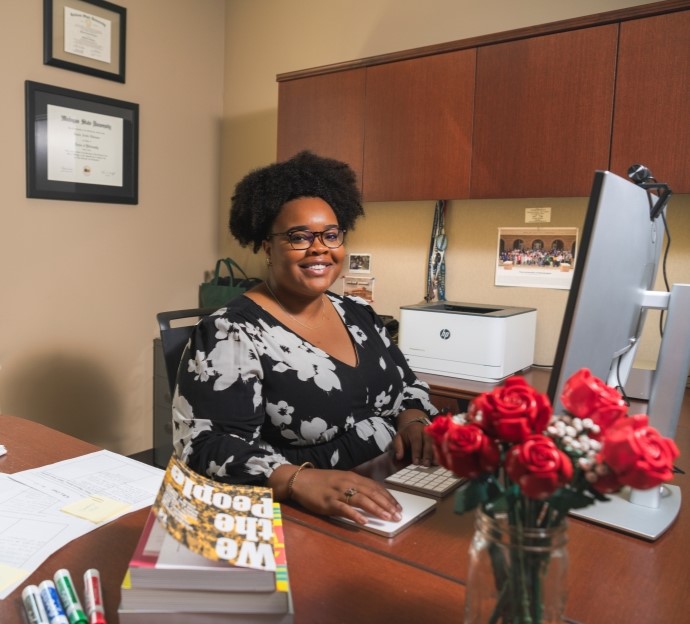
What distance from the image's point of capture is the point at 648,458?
545 millimetres

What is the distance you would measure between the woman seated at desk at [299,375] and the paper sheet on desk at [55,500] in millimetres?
130

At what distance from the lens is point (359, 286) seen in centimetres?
308

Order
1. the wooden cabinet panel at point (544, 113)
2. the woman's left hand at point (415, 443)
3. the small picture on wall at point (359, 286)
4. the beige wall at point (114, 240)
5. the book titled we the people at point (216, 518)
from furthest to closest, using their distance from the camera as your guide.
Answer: the small picture on wall at point (359, 286)
the beige wall at point (114, 240)
the wooden cabinet panel at point (544, 113)
the woman's left hand at point (415, 443)
the book titled we the people at point (216, 518)

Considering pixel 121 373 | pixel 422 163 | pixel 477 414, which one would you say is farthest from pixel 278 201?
pixel 121 373

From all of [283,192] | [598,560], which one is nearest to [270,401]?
[283,192]

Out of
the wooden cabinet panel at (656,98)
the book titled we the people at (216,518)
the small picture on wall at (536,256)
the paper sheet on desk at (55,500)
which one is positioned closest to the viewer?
the book titled we the people at (216,518)

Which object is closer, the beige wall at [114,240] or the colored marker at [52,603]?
the colored marker at [52,603]

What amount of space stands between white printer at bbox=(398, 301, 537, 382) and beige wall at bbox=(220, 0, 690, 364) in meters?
0.25

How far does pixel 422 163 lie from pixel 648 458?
6.72 ft

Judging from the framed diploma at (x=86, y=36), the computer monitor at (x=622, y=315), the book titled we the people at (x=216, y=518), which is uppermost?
the framed diploma at (x=86, y=36)

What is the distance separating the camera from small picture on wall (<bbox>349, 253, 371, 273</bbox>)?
3053 millimetres

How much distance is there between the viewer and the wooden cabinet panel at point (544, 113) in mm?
2051

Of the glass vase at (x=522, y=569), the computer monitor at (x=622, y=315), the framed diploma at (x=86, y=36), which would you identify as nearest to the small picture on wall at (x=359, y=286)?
the framed diploma at (x=86, y=36)

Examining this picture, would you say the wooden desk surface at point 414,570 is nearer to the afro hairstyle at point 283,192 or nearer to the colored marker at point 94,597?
the colored marker at point 94,597
